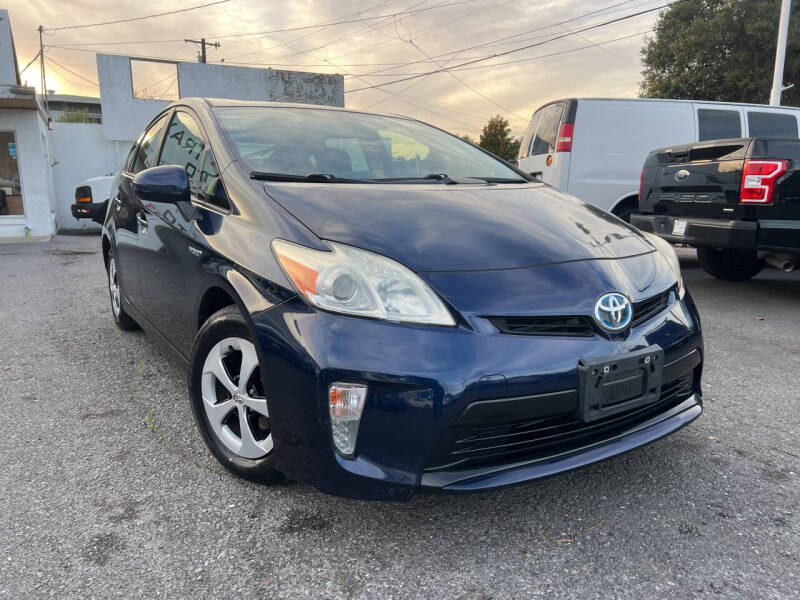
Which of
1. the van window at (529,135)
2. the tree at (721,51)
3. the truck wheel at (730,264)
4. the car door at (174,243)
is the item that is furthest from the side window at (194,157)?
the tree at (721,51)

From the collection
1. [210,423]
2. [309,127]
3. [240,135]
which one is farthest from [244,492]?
[309,127]

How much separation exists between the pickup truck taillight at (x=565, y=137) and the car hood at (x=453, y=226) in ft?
15.1

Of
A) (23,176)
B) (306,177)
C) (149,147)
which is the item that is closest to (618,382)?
(306,177)

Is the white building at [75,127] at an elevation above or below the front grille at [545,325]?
above

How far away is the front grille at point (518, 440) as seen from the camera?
1.70 meters

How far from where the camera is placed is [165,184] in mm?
2441

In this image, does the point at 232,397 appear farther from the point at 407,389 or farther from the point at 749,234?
the point at 749,234

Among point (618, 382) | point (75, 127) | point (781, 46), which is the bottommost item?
point (618, 382)

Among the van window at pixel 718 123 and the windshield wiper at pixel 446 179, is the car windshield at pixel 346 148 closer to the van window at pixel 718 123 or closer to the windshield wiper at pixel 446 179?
the windshield wiper at pixel 446 179

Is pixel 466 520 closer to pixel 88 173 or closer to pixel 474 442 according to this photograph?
pixel 474 442

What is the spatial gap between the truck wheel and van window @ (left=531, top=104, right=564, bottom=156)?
2.09 m

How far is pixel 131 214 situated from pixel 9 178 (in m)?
11.6

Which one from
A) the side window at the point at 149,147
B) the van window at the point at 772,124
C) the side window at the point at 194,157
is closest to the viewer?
the side window at the point at 194,157

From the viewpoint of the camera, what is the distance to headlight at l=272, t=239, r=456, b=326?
175 centimetres
